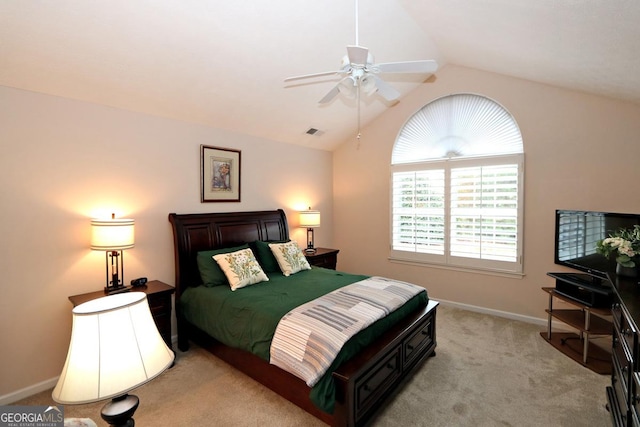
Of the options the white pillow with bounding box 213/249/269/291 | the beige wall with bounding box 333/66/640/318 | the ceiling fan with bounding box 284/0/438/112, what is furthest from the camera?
the beige wall with bounding box 333/66/640/318

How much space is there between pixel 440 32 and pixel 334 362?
3485 millimetres

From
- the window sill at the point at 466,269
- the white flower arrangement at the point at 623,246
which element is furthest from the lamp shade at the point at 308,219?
the white flower arrangement at the point at 623,246

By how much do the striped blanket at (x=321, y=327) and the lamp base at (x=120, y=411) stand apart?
1.10 m

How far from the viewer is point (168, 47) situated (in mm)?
2562

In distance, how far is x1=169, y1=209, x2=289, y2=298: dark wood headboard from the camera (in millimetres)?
3340

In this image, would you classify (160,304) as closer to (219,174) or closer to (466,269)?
(219,174)

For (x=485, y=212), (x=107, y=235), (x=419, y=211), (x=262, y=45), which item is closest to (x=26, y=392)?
(x=107, y=235)

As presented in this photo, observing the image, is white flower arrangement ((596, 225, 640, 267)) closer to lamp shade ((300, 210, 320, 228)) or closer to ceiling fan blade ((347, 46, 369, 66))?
ceiling fan blade ((347, 46, 369, 66))

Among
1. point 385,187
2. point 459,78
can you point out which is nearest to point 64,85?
point 385,187

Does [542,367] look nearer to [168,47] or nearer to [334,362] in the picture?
[334,362]

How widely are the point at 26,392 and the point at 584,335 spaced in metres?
5.25

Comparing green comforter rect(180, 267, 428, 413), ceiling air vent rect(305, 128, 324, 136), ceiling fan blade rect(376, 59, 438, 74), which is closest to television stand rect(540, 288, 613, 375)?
green comforter rect(180, 267, 428, 413)

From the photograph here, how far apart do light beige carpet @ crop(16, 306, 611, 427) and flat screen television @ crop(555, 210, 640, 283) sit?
0.96 metres

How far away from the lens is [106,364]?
1.08 m
